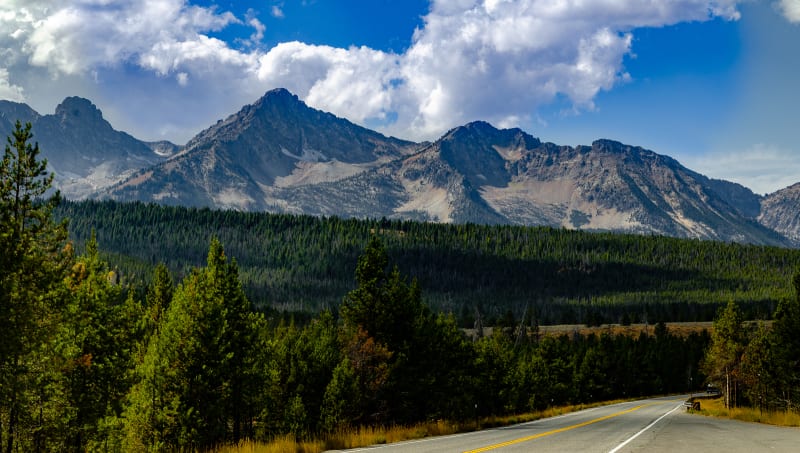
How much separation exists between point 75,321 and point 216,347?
630 cm

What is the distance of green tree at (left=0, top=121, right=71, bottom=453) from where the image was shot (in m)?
20.3

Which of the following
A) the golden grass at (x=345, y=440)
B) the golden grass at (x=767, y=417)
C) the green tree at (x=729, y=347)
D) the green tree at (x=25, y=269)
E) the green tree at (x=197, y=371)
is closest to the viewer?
the golden grass at (x=345, y=440)

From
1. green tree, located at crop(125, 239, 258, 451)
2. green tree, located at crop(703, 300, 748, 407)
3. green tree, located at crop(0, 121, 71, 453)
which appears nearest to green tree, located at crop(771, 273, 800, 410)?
green tree, located at crop(703, 300, 748, 407)

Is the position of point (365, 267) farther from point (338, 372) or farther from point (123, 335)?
point (123, 335)

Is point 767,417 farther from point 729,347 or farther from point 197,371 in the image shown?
point 729,347

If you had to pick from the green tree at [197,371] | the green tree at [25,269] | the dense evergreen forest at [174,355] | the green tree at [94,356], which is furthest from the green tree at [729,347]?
the green tree at [25,269]

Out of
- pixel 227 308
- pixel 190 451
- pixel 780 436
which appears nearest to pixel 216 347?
pixel 227 308

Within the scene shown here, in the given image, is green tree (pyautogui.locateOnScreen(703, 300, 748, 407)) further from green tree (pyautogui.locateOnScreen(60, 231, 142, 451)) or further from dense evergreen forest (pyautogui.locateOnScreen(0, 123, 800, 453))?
green tree (pyautogui.locateOnScreen(60, 231, 142, 451))

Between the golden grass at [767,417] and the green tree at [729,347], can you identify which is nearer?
the golden grass at [767,417]

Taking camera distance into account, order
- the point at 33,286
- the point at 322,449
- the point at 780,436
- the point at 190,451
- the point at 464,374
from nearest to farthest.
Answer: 1. the point at 322,449
2. the point at 33,286
3. the point at 780,436
4. the point at 190,451
5. the point at 464,374

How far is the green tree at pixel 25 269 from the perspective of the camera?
66.6 ft

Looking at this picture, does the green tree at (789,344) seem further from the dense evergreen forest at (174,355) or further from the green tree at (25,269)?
the green tree at (25,269)

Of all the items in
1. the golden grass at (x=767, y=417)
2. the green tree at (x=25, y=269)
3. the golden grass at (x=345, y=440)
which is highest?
the green tree at (x=25, y=269)

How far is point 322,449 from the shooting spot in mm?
20188
